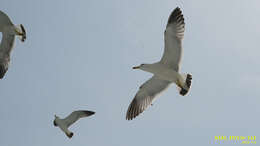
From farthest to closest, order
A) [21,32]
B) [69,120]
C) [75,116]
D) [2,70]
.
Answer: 1. [69,120]
2. [75,116]
3. [2,70]
4. [21,32]

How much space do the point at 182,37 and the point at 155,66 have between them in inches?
43.8

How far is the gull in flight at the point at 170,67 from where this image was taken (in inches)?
497

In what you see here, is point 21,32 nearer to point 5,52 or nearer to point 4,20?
point 4,20

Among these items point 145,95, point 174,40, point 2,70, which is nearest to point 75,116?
point 2,70

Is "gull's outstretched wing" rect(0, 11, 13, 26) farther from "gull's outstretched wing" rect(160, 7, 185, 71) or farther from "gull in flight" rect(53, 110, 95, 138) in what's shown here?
"gull's outstretched wing" rect(160, 7, 185, 71)

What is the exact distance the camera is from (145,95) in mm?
13773

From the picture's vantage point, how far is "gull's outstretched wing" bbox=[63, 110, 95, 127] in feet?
51.6

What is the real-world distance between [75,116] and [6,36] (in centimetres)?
357

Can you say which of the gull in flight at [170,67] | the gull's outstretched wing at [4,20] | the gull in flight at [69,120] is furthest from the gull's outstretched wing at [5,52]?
the gull in flight at [170,67]

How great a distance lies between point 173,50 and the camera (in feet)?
41.7

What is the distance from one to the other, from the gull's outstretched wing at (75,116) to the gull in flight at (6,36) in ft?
8.76

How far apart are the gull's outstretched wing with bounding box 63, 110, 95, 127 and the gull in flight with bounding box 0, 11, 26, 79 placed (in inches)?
105

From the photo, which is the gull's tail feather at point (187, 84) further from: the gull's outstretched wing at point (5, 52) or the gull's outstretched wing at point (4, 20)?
the gull's outstretched wing at point (5, 52)

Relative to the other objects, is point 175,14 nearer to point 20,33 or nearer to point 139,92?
point 139,92
